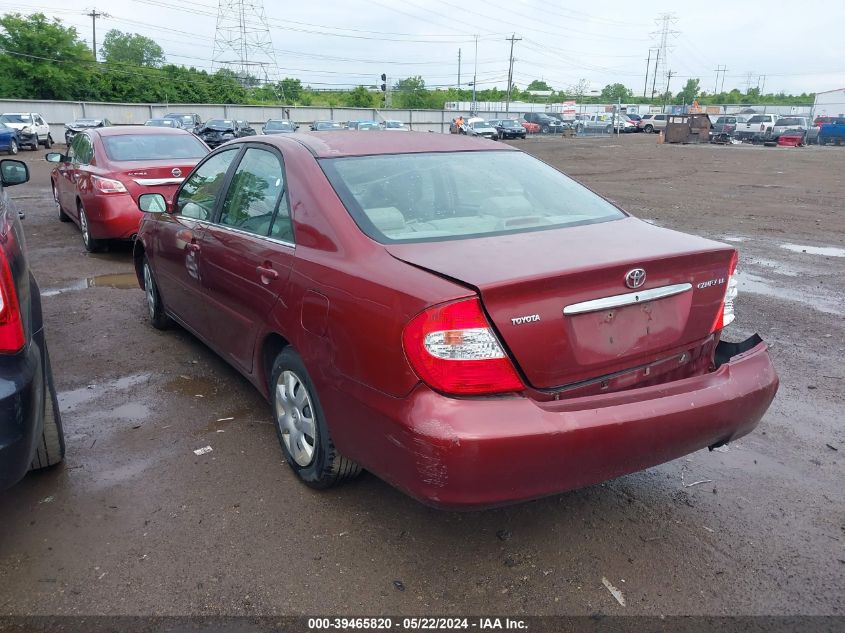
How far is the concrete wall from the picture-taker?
149 feet

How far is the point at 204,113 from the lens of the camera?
54656mm

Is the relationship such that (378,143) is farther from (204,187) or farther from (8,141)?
(8,141)

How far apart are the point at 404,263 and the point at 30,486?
2278mm

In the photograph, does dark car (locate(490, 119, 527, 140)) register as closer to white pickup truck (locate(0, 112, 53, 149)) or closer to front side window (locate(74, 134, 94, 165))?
white pickup truck (locate(0, 112, 53, 149))

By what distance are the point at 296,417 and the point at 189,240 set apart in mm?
1754

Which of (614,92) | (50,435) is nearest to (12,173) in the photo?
(50,435)

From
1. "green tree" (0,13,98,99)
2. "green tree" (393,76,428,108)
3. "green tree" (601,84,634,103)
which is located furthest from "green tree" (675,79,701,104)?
"green tree" (0,13,98,99)

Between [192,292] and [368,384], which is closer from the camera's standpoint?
[368,384]

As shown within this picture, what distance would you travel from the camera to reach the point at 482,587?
2725mm

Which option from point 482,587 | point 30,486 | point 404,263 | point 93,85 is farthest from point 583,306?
point 93,85

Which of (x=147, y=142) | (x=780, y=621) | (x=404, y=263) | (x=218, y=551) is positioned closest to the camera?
(x=780, y=621)

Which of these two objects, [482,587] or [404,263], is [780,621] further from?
[404,263]

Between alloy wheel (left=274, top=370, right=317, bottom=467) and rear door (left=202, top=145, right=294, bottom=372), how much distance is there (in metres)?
0.37

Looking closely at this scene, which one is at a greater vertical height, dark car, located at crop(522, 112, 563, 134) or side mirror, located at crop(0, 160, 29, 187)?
dark car, located at crop(522, 112, 563, 134)
